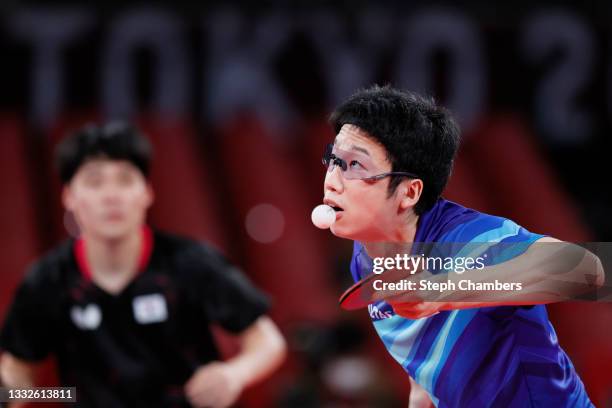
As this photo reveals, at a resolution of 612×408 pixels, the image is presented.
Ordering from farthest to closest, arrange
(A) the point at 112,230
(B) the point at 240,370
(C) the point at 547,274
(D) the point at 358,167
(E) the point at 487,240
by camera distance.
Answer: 1. (A) the point at 112,230
2. (B) the point at 240,370
3. (D) the point at 358,167
4. (E) the point at 487,240
5. (C) the point at 547,274

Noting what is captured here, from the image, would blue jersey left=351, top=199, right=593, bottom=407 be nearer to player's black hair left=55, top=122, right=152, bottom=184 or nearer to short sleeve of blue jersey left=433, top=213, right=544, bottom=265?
short sleeve of blue jersey left=433, top=213, right=544, bottom=265

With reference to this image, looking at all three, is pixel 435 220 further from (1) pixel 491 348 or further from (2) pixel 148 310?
(2) pixel 148 310

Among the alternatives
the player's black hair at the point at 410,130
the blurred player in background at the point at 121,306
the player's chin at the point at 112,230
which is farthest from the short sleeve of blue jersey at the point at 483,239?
the player's chin at the point at 112,230

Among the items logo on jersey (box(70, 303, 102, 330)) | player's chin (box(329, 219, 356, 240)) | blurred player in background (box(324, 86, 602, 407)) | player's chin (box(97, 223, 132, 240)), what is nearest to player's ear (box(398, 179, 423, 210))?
blurred player in background (box(324, 86, 602, 407))

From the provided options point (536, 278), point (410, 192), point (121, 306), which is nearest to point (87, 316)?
point (121, 306)

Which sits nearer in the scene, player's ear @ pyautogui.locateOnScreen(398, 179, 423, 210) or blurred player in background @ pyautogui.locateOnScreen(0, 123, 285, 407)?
player's ear @ pyautogui.locateOnScreen(398, 179, 423, 210)

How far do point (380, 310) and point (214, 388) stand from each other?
2.58 ft

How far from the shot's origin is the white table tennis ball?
6.19 ft

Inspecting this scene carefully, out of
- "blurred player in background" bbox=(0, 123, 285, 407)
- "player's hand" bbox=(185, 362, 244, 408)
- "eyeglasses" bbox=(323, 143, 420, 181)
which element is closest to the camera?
"eyeglasses" bbox=(323, 143, 420, 181)

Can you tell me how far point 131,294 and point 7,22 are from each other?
13.9 feet

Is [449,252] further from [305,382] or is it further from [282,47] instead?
[282,47]

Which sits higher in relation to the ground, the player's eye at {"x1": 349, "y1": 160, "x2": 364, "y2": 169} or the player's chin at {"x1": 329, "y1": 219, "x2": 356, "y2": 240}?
the player's eye at {"x1": 349, "y1": 160, "x2": 364, "y2": 169}

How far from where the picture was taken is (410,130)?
1915 mm

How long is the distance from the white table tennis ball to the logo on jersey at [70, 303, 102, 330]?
133 cm
